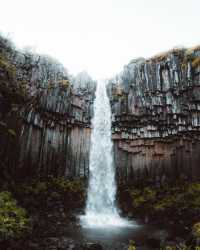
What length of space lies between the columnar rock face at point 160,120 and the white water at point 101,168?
789 millimetres

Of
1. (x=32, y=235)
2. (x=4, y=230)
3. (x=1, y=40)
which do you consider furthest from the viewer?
(x=1, y=40)

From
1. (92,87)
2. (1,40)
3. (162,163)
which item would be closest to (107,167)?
(162,163)

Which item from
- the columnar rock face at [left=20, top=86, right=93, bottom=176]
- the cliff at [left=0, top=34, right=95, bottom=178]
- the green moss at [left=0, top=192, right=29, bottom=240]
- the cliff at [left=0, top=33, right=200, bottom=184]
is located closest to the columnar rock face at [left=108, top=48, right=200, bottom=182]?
the cliff at [left=0, top=33, right=200, bottom=184]

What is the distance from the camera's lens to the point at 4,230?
954 centimetres

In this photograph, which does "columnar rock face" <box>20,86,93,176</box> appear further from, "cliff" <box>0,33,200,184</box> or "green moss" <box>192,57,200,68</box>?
"green moss" <box>192,57,200,68</box>

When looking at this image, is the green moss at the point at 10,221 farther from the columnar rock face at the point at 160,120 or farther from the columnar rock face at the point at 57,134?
the columnar rock face at the point at 160,120

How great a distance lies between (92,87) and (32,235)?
50.5 ft

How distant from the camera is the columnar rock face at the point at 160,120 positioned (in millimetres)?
21312

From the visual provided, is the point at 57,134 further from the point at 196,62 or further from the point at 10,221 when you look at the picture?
the point at 196,62

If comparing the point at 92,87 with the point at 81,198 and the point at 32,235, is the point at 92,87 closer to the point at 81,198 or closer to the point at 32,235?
the point at 81,198

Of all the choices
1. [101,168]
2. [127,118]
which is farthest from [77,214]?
[127,118]

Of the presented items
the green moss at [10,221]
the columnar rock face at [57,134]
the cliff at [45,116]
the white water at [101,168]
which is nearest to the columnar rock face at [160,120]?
the white water at [101,168]

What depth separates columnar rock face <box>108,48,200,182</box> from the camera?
839 inches

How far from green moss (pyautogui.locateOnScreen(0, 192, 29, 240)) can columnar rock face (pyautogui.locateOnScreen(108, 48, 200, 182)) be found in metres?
11.0
